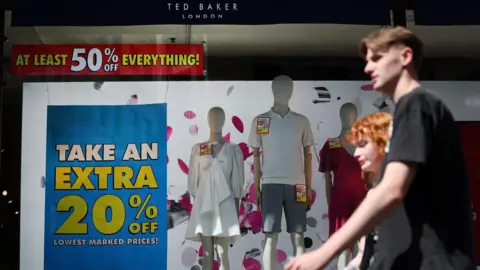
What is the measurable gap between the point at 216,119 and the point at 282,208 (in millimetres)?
953

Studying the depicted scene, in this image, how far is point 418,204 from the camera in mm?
1854

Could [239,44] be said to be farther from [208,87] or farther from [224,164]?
[224,164]

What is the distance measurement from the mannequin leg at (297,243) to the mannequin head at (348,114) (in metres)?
1.03

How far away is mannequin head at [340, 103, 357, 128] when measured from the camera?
5309 mm

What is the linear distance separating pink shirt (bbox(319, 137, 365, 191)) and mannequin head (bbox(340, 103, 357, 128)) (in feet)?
0.53

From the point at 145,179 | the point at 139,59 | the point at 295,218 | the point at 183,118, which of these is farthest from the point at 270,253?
the point at 139,59

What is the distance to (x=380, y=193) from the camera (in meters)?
1.75

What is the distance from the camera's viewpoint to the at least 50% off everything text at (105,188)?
509cm

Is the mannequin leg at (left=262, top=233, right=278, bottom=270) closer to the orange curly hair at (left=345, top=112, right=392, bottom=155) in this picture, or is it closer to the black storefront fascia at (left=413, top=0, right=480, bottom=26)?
the black storefront fascia at (left=413, top=0, right=480, bottom=26)

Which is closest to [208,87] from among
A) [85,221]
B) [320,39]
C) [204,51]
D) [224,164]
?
[204,51]

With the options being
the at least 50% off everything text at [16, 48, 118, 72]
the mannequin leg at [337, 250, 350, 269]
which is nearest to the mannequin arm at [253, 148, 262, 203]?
the mannequin leg at [337, 250, 350, 269]

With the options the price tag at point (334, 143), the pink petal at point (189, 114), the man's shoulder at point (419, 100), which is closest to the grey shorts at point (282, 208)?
the price tag at point (334, 143)

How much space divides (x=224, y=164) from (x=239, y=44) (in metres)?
1.06

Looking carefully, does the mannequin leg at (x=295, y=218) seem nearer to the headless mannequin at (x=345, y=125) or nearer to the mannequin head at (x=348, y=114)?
the headless mannequin at (x=345, y=125)
